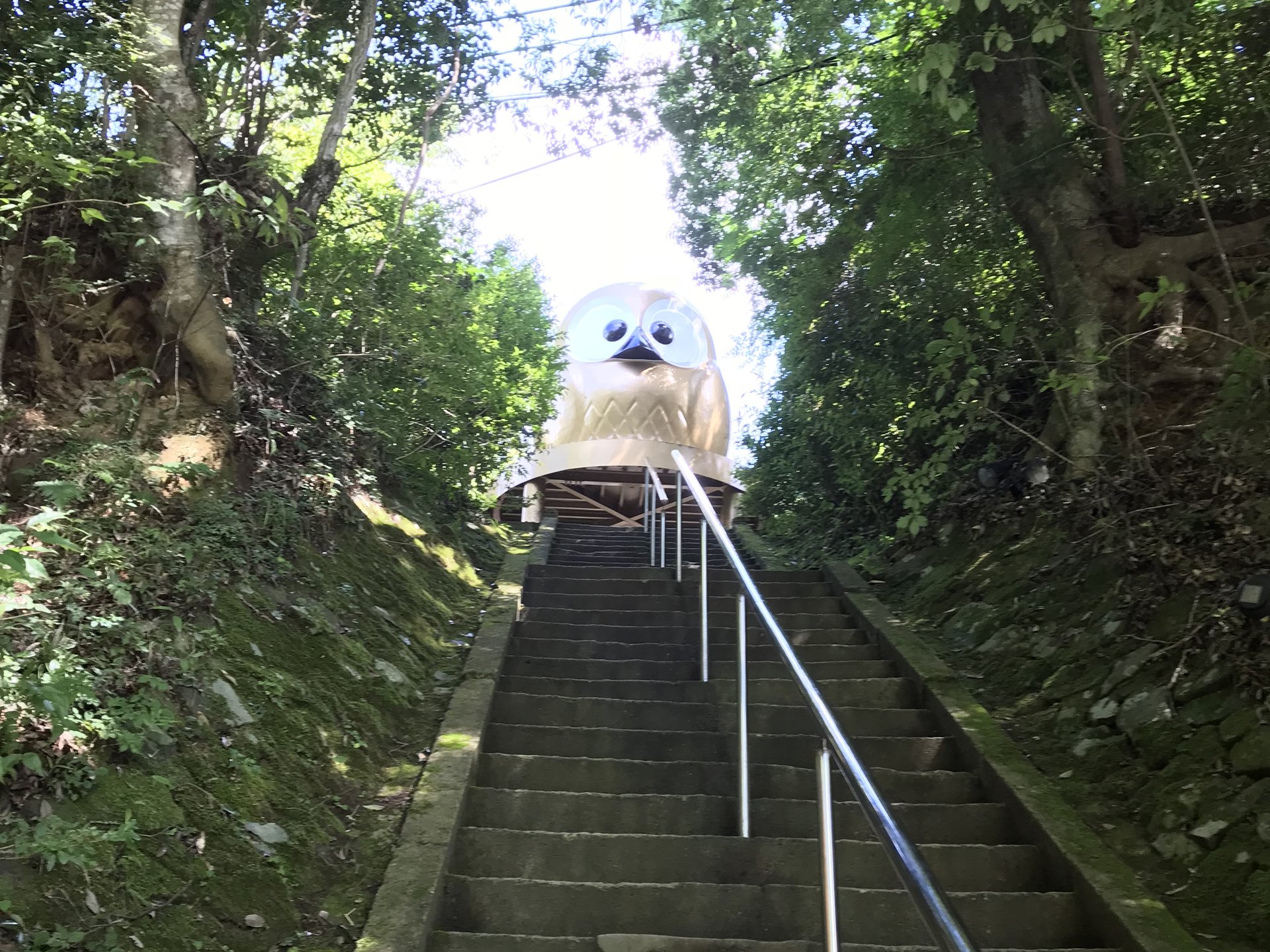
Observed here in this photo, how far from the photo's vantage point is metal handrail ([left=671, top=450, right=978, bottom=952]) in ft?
4.99

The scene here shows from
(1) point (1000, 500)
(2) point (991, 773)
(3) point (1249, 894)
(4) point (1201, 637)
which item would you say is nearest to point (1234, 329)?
(1) point (1000, 500)

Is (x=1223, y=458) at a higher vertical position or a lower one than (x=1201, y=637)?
higher

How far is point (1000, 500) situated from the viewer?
18.1ft

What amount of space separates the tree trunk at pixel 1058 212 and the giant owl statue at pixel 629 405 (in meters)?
6.87

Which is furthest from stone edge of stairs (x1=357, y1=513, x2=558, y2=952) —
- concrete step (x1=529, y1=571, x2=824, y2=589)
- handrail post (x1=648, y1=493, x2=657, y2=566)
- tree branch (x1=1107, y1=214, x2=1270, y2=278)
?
tree branch (x1=1107, y1=214, x2=1270, y2=278)

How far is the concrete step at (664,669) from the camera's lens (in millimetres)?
4559

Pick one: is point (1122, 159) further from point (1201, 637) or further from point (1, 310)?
point (1, 310)

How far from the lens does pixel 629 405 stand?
478 inches

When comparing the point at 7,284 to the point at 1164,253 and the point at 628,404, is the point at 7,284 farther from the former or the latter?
the point at 628,404

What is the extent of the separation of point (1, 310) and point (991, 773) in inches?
161

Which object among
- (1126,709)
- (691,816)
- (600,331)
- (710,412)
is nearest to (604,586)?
(691,816)

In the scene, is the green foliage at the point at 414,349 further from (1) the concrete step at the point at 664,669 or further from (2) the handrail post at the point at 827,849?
(2) the handrail post at the point at 827,849

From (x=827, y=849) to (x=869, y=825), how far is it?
0.69 ft

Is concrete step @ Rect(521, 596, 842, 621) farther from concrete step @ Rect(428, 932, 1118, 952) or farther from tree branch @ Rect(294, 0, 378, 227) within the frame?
concrete step @ Rect(428, 932, 1118, 952)
